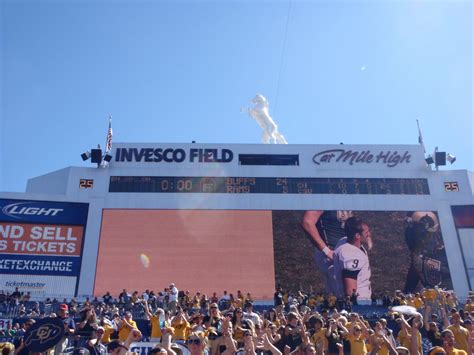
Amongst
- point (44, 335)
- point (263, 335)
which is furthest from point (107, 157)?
point (263, 335)

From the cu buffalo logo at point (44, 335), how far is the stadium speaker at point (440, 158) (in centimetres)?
3243

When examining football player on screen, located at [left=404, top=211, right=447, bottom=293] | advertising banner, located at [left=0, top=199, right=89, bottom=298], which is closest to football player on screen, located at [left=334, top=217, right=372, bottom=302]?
football player on screen, located at [left=404, top=211, right=447, bottom=293]

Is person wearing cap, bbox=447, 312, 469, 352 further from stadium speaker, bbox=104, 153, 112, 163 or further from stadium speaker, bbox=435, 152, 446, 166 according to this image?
stadium speaker, bbox=104, 153, 112, 163

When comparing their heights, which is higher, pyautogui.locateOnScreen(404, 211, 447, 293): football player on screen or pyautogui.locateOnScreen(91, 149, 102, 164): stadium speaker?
pyautogui.locateOnScreen(91, 149, 102, 164): stadium speaker

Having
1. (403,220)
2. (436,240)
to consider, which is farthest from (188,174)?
(436,240)

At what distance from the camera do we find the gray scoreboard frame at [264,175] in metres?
31.1

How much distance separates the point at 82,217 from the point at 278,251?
14.0 meters

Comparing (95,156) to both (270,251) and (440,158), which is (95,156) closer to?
(270,251)

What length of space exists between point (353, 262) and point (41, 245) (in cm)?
2115

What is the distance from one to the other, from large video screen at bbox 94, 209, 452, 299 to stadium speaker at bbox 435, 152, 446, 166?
4692mm

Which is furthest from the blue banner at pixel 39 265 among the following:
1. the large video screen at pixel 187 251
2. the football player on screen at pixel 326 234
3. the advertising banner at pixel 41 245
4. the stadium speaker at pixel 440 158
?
the stadium speaker at pixel 440 158

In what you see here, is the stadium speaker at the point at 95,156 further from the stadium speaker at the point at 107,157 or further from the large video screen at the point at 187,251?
the large video screen at the point at 187,251

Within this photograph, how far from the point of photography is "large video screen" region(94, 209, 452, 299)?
2916 cm

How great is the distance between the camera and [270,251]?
30.4 m
